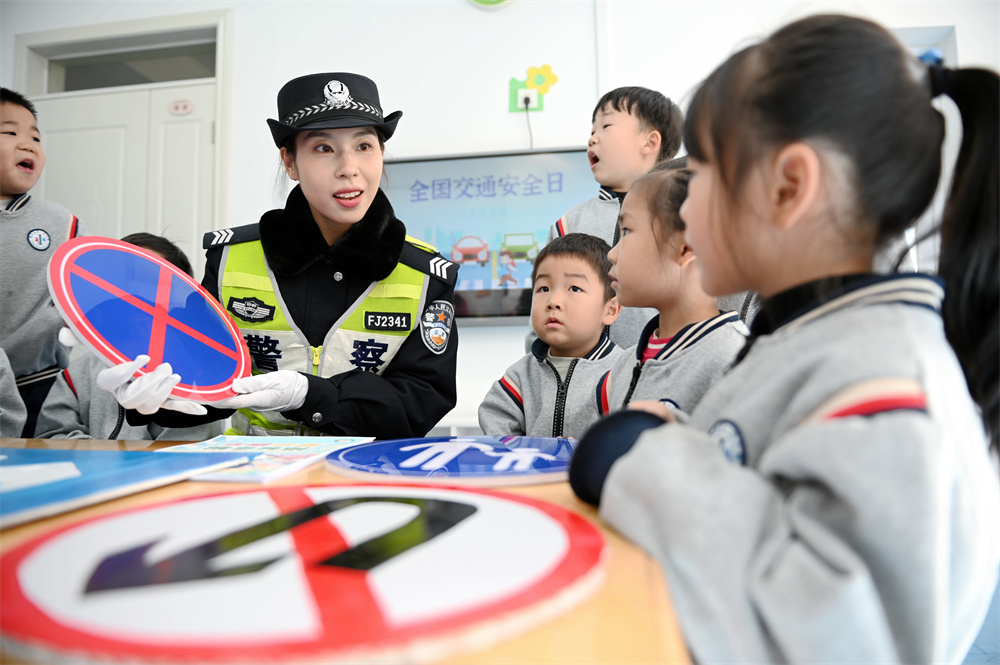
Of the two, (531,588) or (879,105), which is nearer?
(531,588)

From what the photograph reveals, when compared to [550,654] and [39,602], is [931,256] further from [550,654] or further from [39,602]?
[39,602]

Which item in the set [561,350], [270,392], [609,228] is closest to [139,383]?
[270,392]

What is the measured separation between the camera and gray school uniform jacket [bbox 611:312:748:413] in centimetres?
79

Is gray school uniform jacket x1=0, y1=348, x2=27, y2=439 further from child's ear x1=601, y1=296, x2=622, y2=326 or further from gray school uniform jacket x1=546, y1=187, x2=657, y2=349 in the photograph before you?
gray school uniform jacket x1=546, y1=187, x2=657, y2=349

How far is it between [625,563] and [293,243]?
103 centimetres

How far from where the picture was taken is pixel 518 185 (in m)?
2.77

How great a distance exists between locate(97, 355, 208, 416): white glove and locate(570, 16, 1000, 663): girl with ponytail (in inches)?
22.1

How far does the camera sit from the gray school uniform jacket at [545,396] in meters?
1.26

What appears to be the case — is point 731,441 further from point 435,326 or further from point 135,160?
point 135,160

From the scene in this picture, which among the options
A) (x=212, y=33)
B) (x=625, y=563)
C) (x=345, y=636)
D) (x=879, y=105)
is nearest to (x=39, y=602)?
(x=345, y=636)

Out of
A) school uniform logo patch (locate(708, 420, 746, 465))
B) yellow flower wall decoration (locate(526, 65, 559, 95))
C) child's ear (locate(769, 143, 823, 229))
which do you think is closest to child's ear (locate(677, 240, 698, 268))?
child's ear (locate(769, 143, 823, 229))

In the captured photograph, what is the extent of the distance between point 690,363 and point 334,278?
A: 73cm

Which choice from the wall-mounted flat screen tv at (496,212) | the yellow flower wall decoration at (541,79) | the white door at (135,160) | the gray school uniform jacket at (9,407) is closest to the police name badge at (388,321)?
the gray school uniform jacket at (9,407)

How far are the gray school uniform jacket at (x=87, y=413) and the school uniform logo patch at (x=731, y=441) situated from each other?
134 cm
